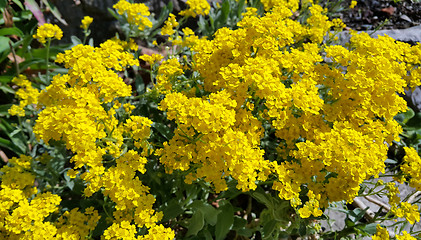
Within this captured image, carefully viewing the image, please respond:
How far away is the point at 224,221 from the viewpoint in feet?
7.47

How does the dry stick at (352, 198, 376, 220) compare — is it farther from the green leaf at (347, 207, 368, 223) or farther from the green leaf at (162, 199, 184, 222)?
the green leaf at (162, 199, 184, 222)

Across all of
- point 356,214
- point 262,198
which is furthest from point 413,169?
point 262,198

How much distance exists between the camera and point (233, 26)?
3.67 meters

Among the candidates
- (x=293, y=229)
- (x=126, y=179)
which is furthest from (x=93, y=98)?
(x=293, y=229)

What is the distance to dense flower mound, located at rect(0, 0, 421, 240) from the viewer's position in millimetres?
1803

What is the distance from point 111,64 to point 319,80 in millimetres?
1180

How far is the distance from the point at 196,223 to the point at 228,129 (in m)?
0.72

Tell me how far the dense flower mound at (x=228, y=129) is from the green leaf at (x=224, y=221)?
33 centimetres

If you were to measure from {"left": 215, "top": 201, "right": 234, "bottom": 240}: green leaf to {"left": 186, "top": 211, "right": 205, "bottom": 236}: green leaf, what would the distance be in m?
0.15

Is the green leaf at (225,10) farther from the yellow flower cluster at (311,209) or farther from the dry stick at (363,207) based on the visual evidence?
the yellow flower cluster at (311,209)

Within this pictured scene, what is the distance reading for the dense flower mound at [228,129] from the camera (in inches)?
71.0

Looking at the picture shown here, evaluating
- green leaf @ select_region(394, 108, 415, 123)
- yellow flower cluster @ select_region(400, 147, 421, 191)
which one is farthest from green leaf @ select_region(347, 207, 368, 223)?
green leaf @ select_region(394, 108, 415, 123)

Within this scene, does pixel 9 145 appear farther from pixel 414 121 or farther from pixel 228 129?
pixel 414 121

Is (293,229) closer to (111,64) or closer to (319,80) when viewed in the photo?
(319,80)
